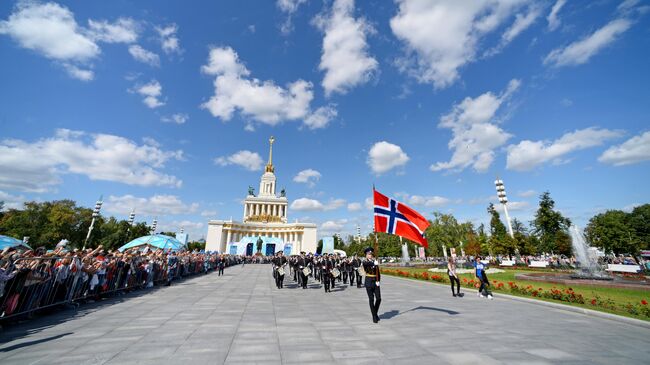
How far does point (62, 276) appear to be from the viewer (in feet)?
32.7

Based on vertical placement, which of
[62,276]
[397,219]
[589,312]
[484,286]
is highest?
[397,219]

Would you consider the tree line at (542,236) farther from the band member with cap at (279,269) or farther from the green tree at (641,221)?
the band member with cap at (279,269)

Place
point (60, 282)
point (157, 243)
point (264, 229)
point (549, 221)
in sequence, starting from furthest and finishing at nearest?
point (264, 229) < point (549, 221) < point (157, 243) < point (60, 282)

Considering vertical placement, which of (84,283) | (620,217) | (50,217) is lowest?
(84,283)

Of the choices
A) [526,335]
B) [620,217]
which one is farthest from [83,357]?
[620,217]

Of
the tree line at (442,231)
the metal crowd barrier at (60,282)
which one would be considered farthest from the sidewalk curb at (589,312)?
the tree line at (442,231)

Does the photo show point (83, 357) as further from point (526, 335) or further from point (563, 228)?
point (563, 228)

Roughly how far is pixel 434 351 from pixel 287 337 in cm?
333

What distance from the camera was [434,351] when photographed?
19.2ft

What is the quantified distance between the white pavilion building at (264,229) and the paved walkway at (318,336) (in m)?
56.4

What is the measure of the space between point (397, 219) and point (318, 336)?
6.50 metres

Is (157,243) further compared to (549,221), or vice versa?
(549,221)

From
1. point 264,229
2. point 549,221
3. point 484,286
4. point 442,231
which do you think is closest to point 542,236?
point 549,221

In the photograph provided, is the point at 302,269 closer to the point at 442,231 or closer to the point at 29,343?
the point at 29,343
